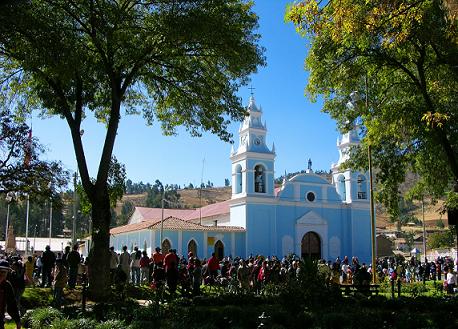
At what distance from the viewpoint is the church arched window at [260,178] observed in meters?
41.6

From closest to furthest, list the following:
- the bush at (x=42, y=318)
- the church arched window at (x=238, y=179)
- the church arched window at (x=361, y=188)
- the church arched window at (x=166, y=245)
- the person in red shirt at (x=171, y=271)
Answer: the bush at (x=42, y=318) < the person in red shirt at (x=171, y=271) < the church arched window at (x=166, y=245) < the church arched window at (x=238, y=179) < the church arched window at (x=361, y=188)

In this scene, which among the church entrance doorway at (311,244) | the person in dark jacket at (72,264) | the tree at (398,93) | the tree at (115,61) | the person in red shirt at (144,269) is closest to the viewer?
the tree at (115,61)

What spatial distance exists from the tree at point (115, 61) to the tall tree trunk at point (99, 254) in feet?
0.09

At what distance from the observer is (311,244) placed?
4338 centimetres

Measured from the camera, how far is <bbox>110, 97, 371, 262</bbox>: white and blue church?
3994 cm

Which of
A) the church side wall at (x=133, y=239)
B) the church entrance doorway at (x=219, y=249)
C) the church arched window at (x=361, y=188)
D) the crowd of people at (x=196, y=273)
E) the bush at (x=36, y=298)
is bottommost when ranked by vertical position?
the bush at (x=36, y=298)

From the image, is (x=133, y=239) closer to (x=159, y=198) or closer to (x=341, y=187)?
(x=341, y=187)

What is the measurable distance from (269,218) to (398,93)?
24.3 metres

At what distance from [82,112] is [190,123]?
148 inches

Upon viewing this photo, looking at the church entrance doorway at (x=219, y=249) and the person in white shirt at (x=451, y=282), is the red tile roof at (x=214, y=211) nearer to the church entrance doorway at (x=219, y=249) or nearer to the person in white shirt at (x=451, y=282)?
the church entrance doorway at (x=219, y=249)

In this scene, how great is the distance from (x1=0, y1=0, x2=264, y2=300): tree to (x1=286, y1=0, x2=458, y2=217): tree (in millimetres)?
2744

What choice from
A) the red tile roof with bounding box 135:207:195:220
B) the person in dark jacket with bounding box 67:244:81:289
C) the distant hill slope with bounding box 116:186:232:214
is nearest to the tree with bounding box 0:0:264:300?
the person in dark jacket with bounding box 67:244:81:289

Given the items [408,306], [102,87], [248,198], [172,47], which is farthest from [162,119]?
[248,198]

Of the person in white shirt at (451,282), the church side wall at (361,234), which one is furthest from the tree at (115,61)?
the church side wall at (361,234)
